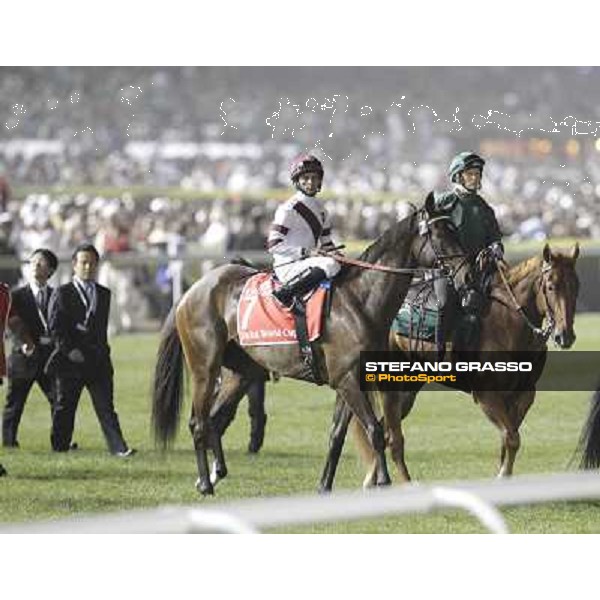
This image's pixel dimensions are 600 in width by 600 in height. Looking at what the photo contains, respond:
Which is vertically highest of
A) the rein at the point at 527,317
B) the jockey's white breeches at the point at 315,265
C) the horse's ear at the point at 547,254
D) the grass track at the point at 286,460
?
the horse's ear at the point at 547,254

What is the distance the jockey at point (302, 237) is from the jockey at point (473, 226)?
0.63 meters

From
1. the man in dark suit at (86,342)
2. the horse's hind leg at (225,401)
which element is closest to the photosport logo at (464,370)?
the horse's hind leg at (225,401)

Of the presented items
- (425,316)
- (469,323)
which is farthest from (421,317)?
(469,323)

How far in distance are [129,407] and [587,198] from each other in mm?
8332

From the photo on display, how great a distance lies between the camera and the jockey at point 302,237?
372 inches

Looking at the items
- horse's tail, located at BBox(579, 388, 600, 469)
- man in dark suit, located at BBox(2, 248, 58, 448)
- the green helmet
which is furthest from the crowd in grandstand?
horse's tail, located at BBox(579, 388, 600, 469)

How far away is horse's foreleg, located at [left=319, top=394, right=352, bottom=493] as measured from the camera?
374 inches

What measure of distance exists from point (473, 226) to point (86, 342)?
268 centimetres

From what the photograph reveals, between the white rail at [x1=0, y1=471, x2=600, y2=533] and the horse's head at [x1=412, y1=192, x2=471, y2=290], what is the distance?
4151 millimetres

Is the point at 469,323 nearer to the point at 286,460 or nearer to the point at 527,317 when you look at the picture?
the point at 527,317

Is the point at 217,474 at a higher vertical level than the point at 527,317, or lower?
lower

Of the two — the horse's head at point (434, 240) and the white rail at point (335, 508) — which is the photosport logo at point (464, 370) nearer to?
the horse's head at point (434, 240)

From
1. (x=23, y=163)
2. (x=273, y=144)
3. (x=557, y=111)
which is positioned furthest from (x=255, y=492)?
(x=23, y=163)

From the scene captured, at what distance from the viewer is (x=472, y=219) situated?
9953mm
